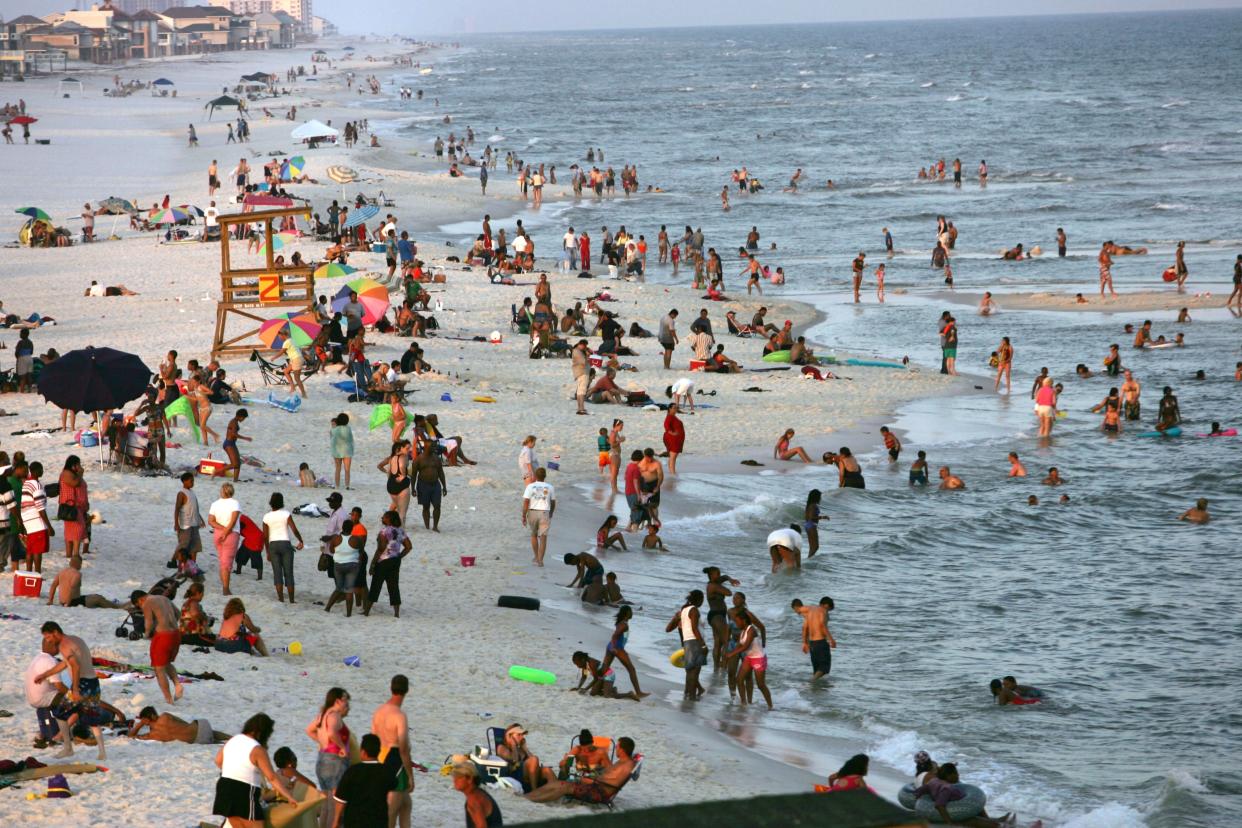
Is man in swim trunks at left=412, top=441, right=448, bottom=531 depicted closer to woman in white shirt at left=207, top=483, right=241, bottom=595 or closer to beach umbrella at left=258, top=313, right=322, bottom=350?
woman in white shirt at left=207, top=483, right=241, bottom=595

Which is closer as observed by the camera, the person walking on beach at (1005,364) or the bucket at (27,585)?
the bucket at (27,585)

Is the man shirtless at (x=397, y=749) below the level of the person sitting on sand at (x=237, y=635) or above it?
above

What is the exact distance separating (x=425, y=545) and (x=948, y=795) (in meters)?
8.22

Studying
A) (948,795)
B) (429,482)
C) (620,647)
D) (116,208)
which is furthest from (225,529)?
(116,208)

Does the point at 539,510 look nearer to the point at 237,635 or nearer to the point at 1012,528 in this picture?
the point at 237,635

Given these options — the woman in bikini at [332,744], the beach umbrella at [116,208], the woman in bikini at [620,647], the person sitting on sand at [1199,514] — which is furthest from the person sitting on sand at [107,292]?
the woman in bikini at [332,744]

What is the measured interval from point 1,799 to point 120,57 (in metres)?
165

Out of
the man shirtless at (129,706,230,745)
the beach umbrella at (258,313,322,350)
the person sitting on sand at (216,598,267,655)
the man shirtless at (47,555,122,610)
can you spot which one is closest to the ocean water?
the person sitting on sand at (216,598,267,655)

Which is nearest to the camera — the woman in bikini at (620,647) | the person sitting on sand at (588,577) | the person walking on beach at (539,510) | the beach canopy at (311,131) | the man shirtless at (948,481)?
the woman in bikini at (620,647)

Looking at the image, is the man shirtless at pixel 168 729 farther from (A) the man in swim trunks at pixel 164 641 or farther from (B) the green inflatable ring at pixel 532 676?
(B) the green inflatable ring at pixel 532 676

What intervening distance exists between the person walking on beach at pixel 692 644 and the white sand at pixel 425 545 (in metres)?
0.23

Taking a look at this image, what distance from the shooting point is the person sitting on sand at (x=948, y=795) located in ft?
37.1

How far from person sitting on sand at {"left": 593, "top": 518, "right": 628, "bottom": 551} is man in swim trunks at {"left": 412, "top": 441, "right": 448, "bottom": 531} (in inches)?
82.0

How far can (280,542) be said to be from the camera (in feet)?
48.1
